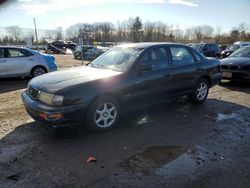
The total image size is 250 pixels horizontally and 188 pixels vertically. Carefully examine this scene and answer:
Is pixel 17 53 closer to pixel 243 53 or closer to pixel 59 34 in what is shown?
pixel 243 53

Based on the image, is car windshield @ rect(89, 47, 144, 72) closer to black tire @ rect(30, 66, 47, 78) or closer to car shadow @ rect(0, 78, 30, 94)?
car shadow @ rect(0, 78, 30, 94)

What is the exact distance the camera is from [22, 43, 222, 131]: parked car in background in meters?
4.20

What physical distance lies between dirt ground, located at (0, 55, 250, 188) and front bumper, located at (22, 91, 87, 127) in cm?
36

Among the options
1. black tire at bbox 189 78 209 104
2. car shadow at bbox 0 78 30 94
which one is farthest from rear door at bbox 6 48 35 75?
black tire at bbox 189 78 209 104

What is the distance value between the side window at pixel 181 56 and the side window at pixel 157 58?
29 cm

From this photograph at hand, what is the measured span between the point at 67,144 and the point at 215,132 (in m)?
2.77

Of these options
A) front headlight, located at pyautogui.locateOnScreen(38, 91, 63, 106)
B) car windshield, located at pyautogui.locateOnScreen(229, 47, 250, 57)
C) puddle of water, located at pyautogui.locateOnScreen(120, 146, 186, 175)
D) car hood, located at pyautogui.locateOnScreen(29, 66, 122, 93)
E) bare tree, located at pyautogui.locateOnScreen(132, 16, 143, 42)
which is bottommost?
puddle of water, located at pyautogui.locateOnScreen(120, 146, 186, 175)

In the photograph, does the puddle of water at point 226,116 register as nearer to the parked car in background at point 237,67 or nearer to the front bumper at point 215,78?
the front bumper at point 215,78

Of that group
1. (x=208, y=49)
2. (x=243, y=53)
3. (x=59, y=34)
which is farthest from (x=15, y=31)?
(x=243, y=53)

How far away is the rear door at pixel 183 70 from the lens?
230 inches

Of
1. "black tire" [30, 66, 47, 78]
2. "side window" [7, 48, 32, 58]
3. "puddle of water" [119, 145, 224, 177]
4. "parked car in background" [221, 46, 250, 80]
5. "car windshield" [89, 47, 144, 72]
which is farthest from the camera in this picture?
"black tire" [30, 66, 47, 78]

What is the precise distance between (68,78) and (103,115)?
93 cm

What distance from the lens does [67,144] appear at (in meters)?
4.18

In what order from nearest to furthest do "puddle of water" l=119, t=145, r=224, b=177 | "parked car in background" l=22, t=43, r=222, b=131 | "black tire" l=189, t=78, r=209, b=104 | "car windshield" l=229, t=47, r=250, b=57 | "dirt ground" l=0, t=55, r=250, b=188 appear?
"dirt ground" l=0, t=55, r=250, b=188
"puddle of water" l=119, t=145, r=224, b=177
"parked car in background" l=22, t=43, r=222, b=131
"black tire" l=189, t=78, r=209, b=104
"car windshield" l=229, t=47, r=250, b=57
